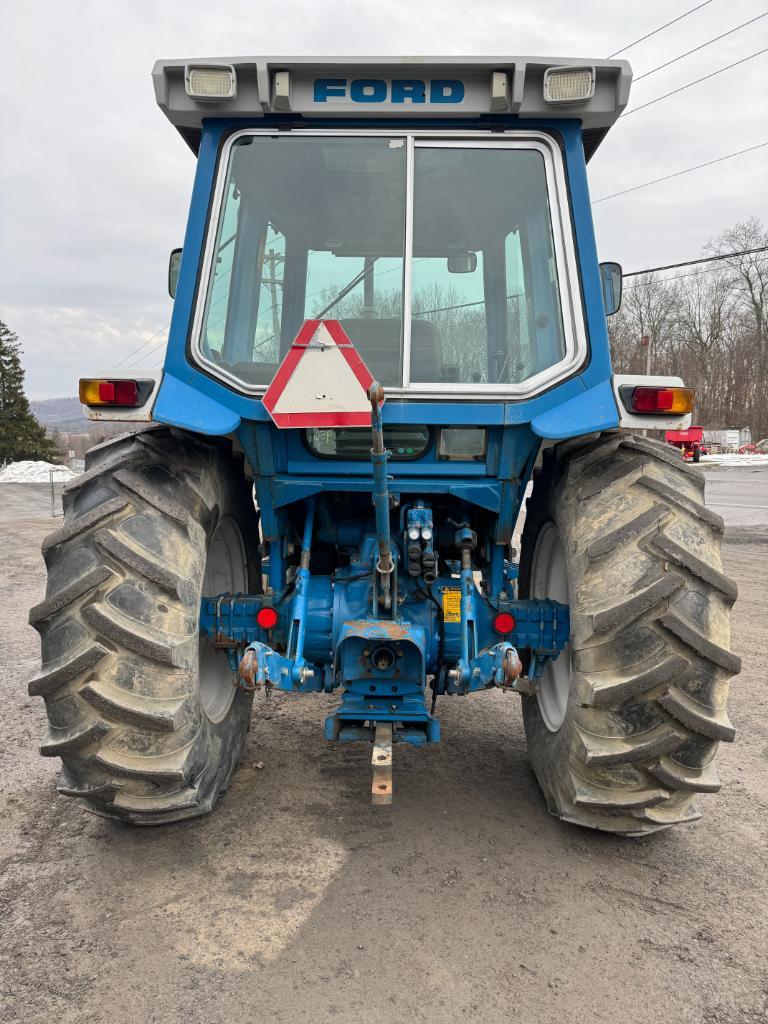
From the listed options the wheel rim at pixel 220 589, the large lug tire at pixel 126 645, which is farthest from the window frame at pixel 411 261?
the wheel rim at pixel 220 589

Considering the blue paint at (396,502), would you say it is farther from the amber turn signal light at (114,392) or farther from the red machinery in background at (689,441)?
the red machinery in background at (689,441)

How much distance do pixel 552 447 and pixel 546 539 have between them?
1.56 ft

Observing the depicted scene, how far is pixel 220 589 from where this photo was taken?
11.3 ft

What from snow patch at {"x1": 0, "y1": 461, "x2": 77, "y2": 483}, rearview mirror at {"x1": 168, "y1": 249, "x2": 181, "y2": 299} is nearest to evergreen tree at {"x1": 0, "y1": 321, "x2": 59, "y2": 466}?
snow patch at {"x1": 0, "y1": 461, "x2": 77, "y2": 483}

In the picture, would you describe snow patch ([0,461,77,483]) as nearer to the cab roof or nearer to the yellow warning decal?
the cab roof

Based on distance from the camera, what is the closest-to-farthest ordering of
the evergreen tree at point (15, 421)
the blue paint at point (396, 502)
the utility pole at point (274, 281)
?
the blue paint at point (396, 502) → the utility pole at point (274, 281) → the evergreen tree at point (15, 421)

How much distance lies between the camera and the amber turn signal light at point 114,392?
2.67 metres

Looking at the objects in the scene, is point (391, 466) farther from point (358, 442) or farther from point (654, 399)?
point (654, 399)

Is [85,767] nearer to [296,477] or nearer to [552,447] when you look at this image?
[296,477]

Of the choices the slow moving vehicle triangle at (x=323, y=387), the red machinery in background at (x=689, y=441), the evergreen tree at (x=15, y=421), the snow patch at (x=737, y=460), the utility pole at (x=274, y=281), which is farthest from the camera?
the evergreen tree at (x=15, y=421)

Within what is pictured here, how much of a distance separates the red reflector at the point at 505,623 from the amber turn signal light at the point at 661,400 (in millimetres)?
924

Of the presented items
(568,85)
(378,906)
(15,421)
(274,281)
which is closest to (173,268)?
(274,281)

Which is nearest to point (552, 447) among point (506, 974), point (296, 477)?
point (296, 477)

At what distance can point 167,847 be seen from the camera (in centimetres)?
277
